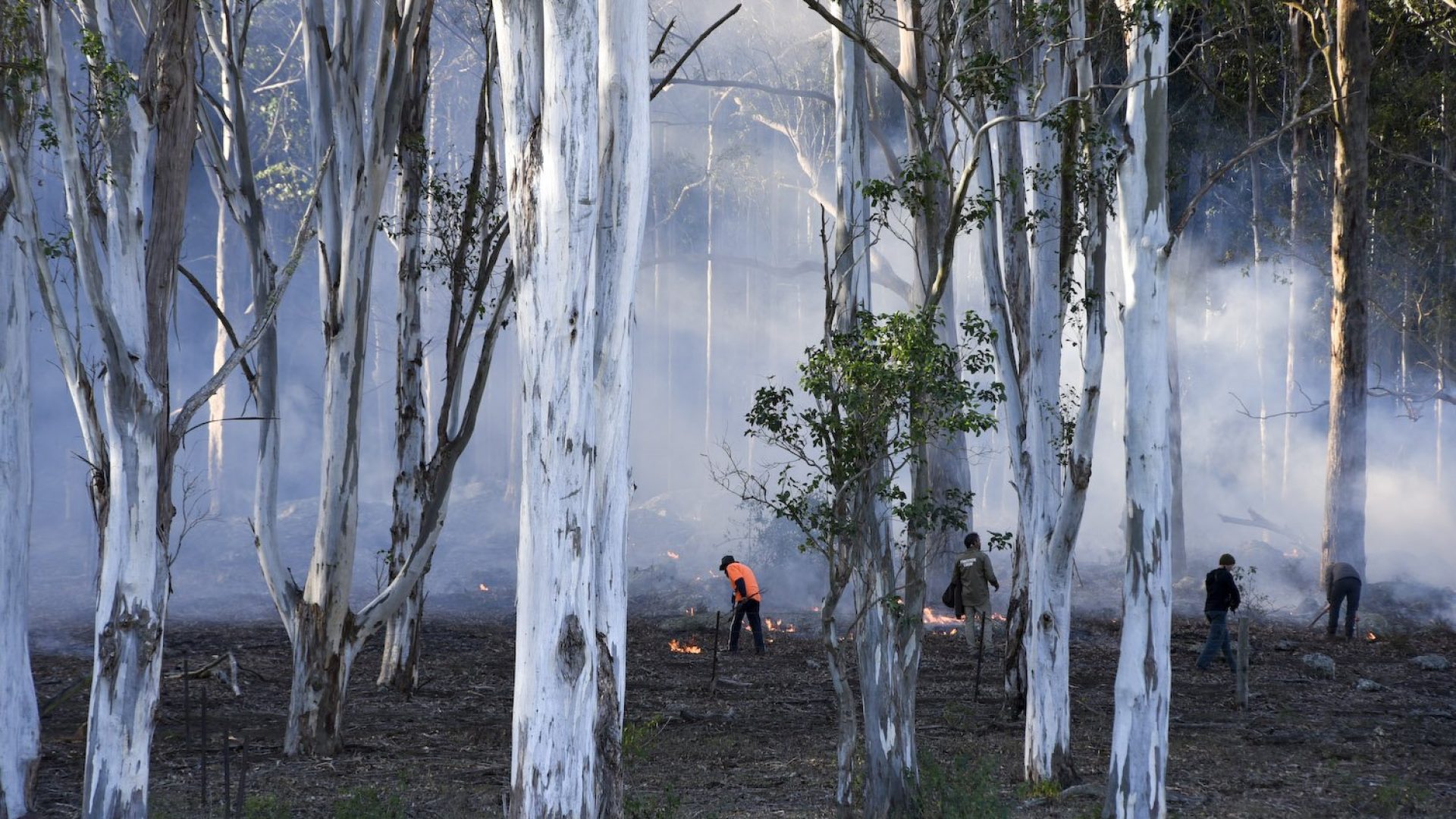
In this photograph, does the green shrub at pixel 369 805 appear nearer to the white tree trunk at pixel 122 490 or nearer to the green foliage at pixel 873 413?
the white tree trunk at pixel 122 490

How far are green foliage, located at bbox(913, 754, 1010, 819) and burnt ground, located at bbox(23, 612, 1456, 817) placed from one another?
4 centimetres

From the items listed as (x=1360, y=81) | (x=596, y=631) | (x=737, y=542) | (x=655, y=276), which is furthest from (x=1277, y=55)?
(x=655, y=276)

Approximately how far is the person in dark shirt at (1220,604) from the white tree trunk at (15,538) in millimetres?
11263

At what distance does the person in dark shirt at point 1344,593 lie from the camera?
17594 millimetres

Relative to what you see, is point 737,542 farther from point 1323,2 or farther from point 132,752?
point 132,752

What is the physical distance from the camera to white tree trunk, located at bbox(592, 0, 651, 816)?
239 inches

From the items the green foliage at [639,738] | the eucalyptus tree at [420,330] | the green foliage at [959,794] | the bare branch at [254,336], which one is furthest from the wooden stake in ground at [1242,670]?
the bare branch at [254,336]

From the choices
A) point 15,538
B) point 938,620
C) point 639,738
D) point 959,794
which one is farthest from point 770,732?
point 938,620

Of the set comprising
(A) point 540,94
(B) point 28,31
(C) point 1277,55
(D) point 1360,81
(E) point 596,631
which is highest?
(C) point 1277,55

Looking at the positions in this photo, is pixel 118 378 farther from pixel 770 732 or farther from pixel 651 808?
pixel 770 732

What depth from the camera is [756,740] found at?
36.6ft

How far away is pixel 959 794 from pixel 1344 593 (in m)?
12.0

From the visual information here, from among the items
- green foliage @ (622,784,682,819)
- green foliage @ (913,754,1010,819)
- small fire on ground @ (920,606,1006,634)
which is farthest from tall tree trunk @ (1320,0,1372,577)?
green foliage @ (622,784,682,819)

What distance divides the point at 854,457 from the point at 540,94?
3.06m
